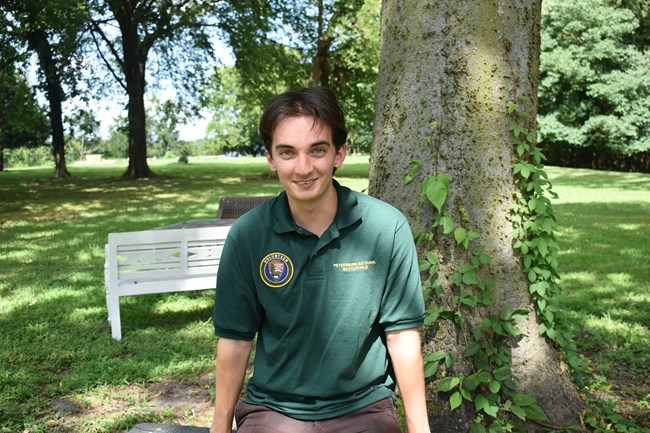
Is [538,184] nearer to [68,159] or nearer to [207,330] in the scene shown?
[207,330]

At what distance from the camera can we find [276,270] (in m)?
2.12

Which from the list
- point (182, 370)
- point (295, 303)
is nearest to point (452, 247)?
point (295, 303)

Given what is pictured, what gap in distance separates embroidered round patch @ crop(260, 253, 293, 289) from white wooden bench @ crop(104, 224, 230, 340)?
349 centimetres

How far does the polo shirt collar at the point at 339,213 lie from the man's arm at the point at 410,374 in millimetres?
404

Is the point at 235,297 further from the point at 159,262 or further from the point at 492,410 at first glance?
the point at 159,262

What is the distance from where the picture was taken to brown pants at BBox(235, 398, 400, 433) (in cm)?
208

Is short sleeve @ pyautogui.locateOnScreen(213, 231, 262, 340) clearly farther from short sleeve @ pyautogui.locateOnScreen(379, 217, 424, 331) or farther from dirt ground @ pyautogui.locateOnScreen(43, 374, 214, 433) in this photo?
dirt ground @ pyautogui.locateOnScreen(43, 374, 214, 433)

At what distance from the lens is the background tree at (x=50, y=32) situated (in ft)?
62.0

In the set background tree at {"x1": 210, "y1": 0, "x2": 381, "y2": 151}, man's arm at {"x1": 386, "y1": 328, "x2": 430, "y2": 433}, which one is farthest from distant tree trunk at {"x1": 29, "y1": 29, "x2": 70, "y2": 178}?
man's arm at {"x1": 386, "y1": 328, "x2": 430, "y2": 433}

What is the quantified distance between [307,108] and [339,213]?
37cm

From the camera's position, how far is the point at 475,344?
3125 mm

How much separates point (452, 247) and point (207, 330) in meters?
3.08

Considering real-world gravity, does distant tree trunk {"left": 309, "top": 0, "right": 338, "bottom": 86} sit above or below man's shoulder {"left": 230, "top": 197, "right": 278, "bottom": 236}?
above

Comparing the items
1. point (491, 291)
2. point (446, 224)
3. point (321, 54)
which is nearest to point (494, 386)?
point (491, 291)
